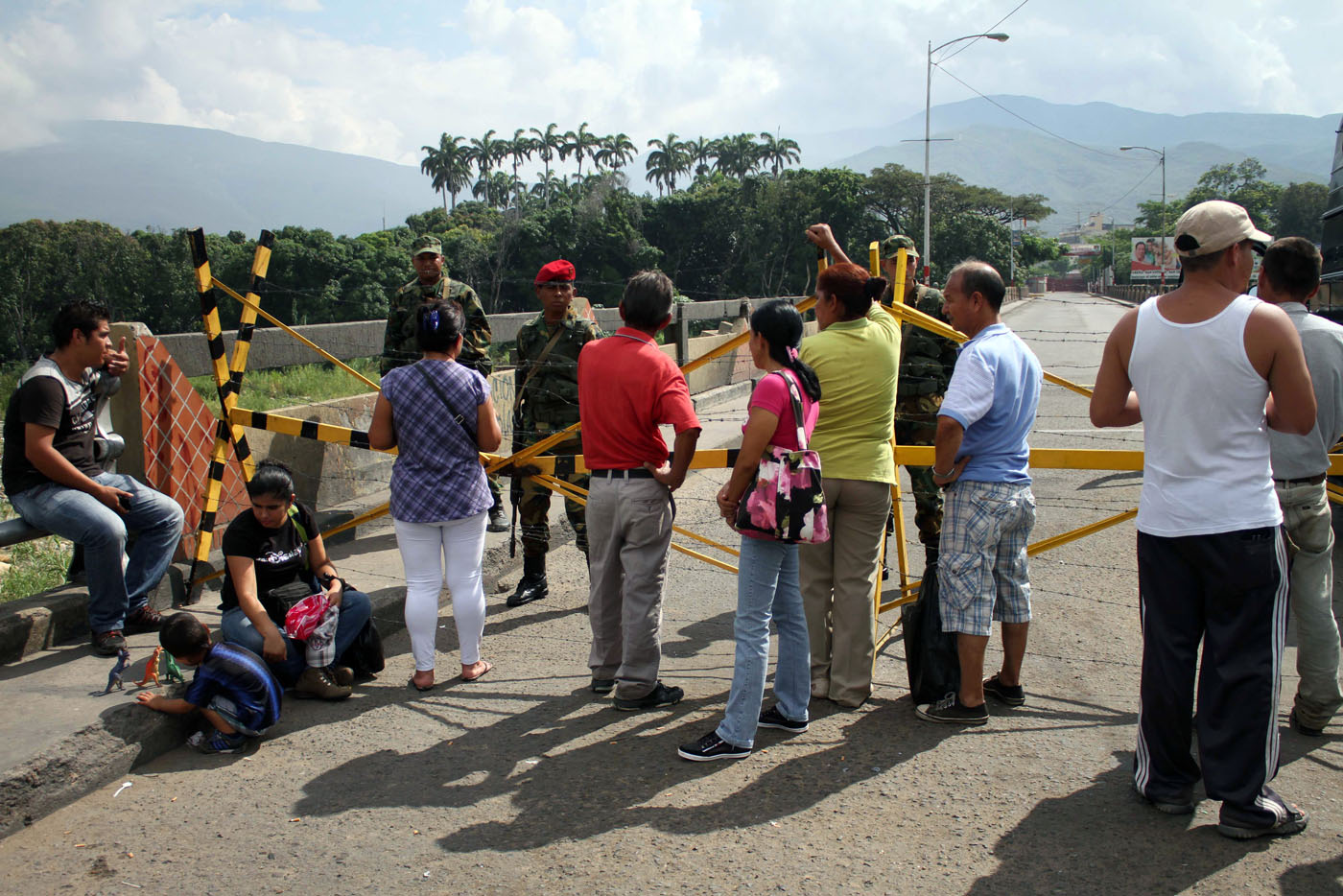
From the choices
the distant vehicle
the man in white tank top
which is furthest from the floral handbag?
the distant vehicle

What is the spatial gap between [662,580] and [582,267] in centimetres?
7006

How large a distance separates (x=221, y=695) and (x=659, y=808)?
1.83 meters

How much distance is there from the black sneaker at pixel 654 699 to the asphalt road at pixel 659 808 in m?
0.05

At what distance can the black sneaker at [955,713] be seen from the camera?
3.71 meters

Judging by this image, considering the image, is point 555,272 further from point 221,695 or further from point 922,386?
point 221,695

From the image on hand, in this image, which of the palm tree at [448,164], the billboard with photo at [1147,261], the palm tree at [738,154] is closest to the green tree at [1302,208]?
the billboard with photo at [1147,261]

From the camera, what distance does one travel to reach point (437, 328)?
4145 mm

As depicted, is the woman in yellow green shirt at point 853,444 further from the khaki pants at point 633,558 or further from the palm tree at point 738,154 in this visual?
the palm tree at point 738,154

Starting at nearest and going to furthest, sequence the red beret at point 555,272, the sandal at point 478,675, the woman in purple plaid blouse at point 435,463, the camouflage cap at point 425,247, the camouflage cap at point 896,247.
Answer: the woman in purple plaid blouse at point 435,463, the sandal at point 478,675, the camouflage cap at point 896,247, the red beret at point 555,272, the camouflage cap at point 425,247

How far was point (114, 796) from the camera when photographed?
3.41 meters

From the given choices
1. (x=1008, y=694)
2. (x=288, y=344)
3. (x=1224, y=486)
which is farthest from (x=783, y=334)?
(x=288, y=344)

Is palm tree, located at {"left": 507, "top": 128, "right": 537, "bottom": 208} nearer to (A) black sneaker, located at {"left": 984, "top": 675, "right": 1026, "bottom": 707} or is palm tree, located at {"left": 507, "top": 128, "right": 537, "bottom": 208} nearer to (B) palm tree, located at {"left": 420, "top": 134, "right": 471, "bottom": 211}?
(B) palm tree, located at {"left": 420, "top": 134, "right": 471, "bottom": 211}

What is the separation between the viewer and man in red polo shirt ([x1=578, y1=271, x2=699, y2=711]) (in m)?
3.80

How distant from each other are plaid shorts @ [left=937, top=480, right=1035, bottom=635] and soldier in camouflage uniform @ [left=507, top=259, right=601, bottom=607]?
2461 millimetres
